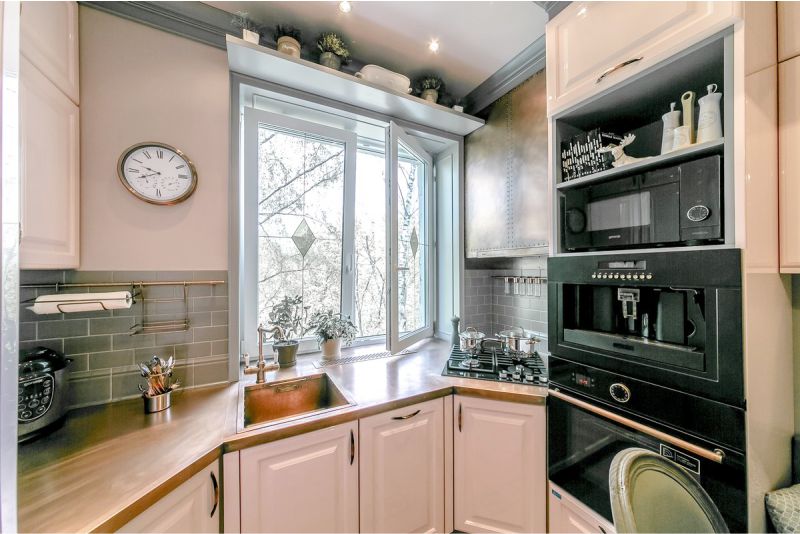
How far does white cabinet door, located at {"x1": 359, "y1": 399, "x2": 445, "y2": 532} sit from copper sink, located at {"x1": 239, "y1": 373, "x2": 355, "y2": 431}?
0.85ft

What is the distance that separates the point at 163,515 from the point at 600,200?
1.84 meters

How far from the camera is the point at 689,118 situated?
100cm

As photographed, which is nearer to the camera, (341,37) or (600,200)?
(600,200)

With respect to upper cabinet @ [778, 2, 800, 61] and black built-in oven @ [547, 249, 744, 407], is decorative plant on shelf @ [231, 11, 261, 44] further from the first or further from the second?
upper cabinet @ [778, 2, 800, 61]

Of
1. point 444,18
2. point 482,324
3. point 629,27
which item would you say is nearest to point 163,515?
point 482,324

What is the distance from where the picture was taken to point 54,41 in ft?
3.57

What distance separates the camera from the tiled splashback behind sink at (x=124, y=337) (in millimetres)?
1193

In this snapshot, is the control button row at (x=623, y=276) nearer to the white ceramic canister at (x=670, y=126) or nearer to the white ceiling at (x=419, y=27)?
the white ceramic canister at (x=670, y=126)

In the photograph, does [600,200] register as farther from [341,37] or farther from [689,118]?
[341,37]

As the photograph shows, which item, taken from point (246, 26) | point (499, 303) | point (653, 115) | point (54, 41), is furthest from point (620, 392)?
point (54, 41)

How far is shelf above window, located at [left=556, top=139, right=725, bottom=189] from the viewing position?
902 mm

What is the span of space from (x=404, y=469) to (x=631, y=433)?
904 mm

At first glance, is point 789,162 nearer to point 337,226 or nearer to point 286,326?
point 337,226

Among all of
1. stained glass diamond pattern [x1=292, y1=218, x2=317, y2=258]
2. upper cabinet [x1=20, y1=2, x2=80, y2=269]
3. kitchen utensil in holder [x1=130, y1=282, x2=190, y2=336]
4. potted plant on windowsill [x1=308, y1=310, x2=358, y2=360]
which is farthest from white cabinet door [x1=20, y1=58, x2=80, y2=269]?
potted plant on windowsill [x1=308, y1=310, x2=358, y2=360]
